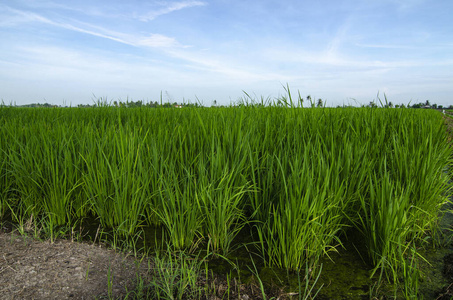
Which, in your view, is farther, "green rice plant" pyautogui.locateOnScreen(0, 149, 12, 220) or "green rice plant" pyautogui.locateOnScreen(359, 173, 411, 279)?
"green rice plant" pyautogui.locateOnScreen(0, 149, 12, 220)

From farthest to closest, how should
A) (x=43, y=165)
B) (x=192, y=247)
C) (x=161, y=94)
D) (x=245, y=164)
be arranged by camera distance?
(x=161, y=94) → (x=43, y=165) → (x=245, y=164) → (x=192, y=247)

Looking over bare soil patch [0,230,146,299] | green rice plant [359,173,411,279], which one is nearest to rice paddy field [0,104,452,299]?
green rice plant [359,173,411,279]

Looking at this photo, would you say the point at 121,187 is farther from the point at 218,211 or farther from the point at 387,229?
the point at 387,229

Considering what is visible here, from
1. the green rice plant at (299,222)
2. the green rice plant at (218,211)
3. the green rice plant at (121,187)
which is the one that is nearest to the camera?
the green rice plant at (299,222)

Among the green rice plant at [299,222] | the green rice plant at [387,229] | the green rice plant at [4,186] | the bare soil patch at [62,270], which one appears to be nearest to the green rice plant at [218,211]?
the green rice plant at [299,222]

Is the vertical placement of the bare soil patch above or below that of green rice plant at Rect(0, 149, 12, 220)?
below

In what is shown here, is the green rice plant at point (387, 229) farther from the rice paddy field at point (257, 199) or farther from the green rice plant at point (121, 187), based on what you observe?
the green rice plant at point (121, 187)

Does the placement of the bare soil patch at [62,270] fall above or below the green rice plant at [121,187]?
below

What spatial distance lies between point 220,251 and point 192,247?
0.59 feet

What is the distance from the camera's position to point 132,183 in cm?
218

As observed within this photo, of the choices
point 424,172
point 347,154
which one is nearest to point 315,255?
point 347,154

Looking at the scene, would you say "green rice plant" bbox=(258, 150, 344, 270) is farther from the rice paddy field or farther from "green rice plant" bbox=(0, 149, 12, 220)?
"green rice plant" bbox=(0, 149, 12, 220)

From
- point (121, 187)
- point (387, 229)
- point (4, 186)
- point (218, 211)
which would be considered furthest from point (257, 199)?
point (4, 186)

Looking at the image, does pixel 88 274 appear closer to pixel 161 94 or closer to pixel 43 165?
pixel 43 165
